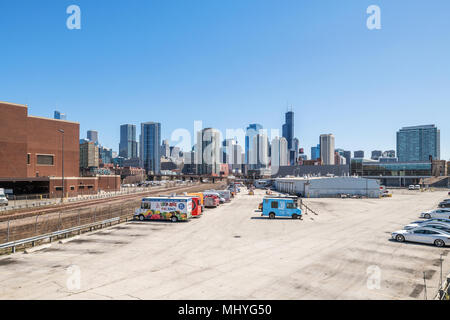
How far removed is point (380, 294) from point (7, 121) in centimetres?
7593

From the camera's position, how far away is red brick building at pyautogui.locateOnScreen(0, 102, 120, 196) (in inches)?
2552

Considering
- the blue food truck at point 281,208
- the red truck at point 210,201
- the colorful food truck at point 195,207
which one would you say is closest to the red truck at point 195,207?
the colorful food truck at point 195,207

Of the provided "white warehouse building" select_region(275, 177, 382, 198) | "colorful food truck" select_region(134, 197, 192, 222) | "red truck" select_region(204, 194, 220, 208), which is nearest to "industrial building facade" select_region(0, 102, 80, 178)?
"red truck" select_region(204, 194, 220, 208)

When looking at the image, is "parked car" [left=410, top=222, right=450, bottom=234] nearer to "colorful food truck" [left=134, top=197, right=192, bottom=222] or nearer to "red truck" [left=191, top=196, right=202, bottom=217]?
"colorful food truck" [left=134, top=197, right=192, bottom=222]

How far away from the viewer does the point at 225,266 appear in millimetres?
17625

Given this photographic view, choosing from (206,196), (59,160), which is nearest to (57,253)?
(206,196)

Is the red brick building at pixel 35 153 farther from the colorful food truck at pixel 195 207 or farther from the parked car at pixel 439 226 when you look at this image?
the parked car at pixel 439 226

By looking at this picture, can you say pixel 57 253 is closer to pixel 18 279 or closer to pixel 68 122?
pixel 18 279

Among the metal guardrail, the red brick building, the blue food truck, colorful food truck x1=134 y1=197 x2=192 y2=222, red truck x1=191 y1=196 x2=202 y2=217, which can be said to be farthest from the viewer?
the red brick building

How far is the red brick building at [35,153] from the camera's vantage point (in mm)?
64812

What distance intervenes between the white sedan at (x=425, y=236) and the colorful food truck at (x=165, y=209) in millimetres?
Answer: 20844

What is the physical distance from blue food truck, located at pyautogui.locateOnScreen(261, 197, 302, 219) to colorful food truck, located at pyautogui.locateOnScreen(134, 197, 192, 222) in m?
10.2

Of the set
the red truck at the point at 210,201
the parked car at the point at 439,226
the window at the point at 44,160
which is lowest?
the red truck at the point at 210,201

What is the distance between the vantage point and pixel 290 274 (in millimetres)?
16266
